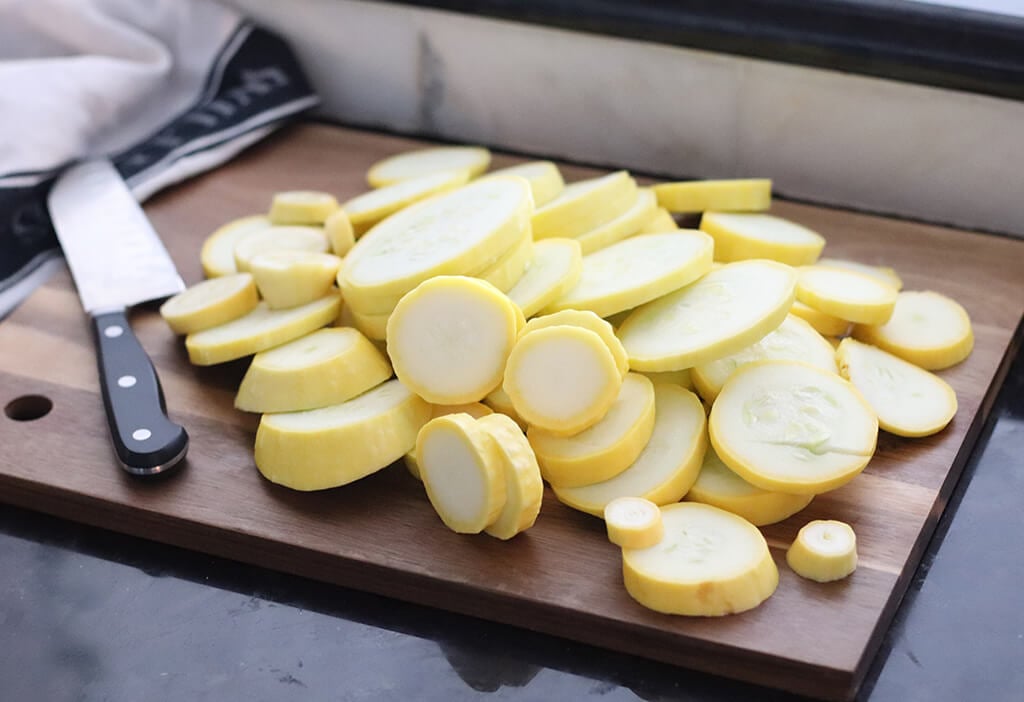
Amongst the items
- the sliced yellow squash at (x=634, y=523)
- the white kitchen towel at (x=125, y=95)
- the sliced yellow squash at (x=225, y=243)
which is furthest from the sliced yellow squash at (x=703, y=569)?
the white kitchen towel at (x=125, y=95)

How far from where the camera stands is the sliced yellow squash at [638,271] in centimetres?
117

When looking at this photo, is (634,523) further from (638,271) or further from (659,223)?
(659,223)

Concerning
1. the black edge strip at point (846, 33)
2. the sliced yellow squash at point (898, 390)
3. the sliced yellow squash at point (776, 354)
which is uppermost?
the black edge strip at point (846, 33)

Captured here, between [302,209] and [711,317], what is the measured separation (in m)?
0.58

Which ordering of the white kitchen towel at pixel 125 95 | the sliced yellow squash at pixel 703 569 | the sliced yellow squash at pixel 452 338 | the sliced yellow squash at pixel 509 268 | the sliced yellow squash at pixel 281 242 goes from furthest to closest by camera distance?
the white kitchen towel at pixel 125 95 → the sliced yellow squash at pixel 281 242 → the sliced yellow squash at pixel 509 268 → the sliced yellow squash at pixel 452 338 → the sliced yellow squash at pixel 703 569

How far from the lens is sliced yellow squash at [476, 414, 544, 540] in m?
1.01

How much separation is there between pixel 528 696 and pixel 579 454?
8.3 inches

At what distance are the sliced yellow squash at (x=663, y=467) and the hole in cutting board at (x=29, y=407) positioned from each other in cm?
56

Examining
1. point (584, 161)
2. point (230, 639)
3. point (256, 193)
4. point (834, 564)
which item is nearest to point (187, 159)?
point (256, 193)

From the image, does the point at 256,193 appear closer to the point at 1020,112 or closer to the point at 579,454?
the point at 579,454

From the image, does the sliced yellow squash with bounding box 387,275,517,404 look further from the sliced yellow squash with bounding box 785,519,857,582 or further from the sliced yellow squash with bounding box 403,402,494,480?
the sliced yellow squash with bounding box 785,519,857,582

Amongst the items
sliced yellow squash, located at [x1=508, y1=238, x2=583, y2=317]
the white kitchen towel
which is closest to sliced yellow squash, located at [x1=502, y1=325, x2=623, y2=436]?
sliced yellow squash, located at [x1=508, y1=238, x2=583, y2=317]

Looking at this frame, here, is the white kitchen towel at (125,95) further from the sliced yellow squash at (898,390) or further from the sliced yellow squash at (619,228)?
the sliced yellow squash at (898,390)

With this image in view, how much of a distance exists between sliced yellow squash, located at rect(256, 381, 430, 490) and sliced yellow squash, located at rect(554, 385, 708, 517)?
0.50 feet
